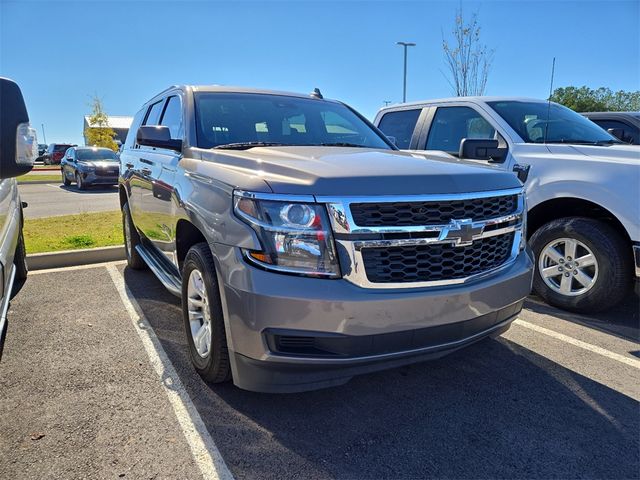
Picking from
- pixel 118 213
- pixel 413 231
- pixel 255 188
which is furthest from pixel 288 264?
pixel 118 213

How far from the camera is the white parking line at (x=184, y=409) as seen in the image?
219 centimetres

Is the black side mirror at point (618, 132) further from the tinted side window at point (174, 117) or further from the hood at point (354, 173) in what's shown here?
the tinted side window at point (174, 117)

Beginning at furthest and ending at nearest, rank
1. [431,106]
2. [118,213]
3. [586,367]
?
1. [118,213]
2. [431,106]
3. [586,367]

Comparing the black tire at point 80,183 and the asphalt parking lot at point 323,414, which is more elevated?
the asphalt parking lot at point 323,414

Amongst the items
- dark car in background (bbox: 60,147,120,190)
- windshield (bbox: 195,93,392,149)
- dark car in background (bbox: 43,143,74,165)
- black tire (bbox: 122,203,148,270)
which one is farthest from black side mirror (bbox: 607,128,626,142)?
dark car in background (bbox: 43,143,74,165)

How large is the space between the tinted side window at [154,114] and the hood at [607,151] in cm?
383

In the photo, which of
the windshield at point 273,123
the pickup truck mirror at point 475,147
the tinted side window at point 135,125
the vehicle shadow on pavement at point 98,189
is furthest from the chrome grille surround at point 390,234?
the vehicle shadow on pavement at point 98,189

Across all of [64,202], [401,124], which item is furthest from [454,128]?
[64,202]

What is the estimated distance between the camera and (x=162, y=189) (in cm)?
362

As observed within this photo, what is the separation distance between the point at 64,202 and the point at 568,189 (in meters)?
12.8

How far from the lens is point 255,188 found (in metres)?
2.25

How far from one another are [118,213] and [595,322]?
8947 mm

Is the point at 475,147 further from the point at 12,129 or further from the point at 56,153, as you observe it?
the point at 56,153

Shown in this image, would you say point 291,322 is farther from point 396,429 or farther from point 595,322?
point 595,322
